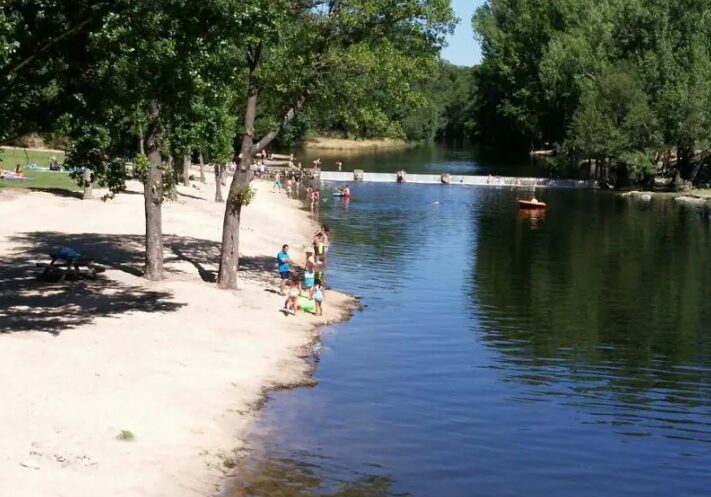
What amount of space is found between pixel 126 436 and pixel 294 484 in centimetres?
279

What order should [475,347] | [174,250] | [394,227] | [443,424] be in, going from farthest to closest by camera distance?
1. [394,227]
2. [174,250]
3. [475,347]
4. [443,424]

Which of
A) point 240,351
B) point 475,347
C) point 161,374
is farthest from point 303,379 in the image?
point 475,347

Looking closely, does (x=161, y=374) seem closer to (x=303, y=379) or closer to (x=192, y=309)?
(x=303, y=379)

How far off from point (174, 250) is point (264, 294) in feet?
25.3

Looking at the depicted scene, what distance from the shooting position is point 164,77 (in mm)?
19938

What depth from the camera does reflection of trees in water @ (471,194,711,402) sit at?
83.3 ft

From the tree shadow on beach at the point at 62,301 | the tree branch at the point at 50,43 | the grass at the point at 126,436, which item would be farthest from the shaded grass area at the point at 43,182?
the grass at the point at 126,436

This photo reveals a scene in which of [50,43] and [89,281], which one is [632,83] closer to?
[89,281]

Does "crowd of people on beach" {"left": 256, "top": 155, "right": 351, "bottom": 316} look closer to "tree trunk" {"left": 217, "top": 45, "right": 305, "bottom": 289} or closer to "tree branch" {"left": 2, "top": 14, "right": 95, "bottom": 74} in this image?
"tree trunk" {"left": 217, "top": 45, "right": 305, "bottom": 289}

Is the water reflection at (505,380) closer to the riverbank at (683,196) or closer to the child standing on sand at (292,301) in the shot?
the child standing on sand at (292,301)

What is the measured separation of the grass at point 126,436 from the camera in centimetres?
1497

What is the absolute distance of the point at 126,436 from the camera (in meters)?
15.0

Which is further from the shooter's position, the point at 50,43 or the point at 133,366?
the point at 133,366

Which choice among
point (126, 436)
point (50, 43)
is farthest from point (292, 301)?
point (126, 436)
